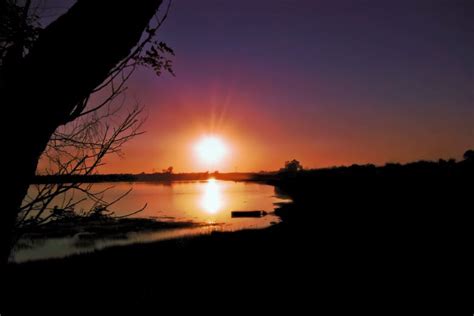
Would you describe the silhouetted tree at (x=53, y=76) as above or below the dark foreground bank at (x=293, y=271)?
above

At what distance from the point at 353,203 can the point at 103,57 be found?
39439 millimetres

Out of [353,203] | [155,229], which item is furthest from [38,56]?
[155,229]

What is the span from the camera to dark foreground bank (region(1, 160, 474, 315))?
40.9 ft

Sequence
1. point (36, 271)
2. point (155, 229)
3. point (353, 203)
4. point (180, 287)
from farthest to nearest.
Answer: point (155, 229) → point (353, 203) → point (36, 271) → point (180, 287)

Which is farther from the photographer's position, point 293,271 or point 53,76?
point 293,271

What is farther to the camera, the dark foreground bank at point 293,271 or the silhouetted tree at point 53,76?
the dark foreground bank at point 293,271

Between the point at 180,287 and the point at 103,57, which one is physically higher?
the point at 103,57

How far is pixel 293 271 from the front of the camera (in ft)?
52.7

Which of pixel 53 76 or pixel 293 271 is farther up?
pixel 53 76

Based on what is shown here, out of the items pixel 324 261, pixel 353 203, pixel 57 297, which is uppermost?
pixel 353 203

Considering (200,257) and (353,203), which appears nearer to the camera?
(200,257)

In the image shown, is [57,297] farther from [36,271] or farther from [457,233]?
[457,233]

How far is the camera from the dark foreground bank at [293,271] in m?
12.5

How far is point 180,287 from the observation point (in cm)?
1556
